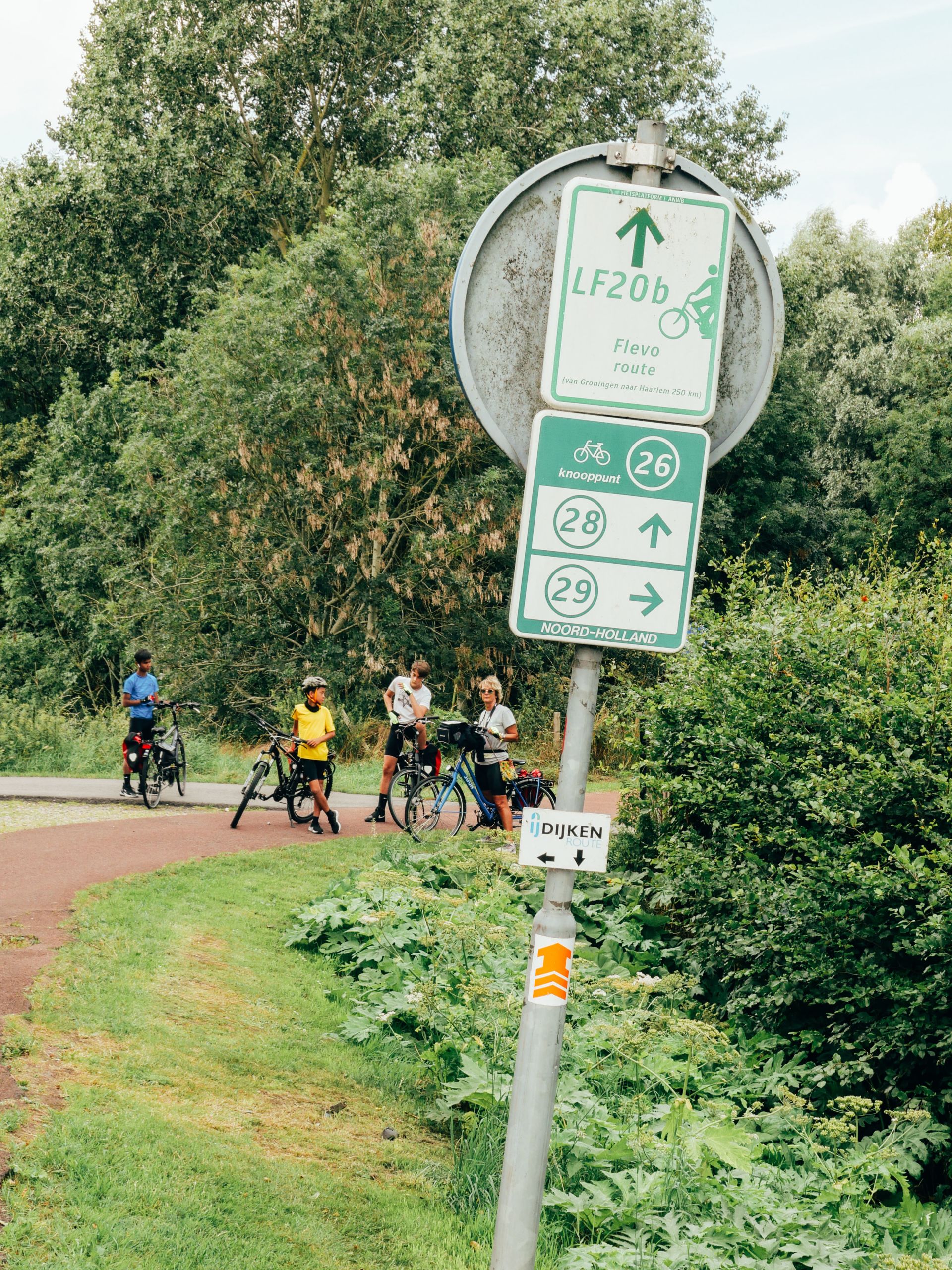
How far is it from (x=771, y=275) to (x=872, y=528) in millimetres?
32147

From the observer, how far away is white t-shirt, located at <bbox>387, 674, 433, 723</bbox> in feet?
46.5

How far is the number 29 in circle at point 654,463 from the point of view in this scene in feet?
9.30

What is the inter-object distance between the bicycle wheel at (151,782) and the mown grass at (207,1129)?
7.87 meters

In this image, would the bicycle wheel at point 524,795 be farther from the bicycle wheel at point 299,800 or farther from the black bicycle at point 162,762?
the black bicycle at point 162,762

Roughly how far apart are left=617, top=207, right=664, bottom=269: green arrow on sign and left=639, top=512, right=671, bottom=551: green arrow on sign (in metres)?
0.58

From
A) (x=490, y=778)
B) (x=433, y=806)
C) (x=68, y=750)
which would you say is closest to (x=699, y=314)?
(x=490, y=778)

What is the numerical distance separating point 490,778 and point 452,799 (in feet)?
1.61

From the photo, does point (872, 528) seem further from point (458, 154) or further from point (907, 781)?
point (907, 781)

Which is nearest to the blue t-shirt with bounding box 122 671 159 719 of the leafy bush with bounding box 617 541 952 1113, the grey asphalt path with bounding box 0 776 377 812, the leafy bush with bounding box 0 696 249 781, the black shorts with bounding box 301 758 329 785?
the grey asphalt path with bounding box 0 776 377 812

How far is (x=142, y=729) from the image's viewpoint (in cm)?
1612

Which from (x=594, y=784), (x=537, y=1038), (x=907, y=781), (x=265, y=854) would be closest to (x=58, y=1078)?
(x=537, y=1038)

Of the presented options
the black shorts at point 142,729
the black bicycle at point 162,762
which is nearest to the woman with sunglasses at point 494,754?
the black bicycle at point 162,762

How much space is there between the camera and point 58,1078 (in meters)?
5.03

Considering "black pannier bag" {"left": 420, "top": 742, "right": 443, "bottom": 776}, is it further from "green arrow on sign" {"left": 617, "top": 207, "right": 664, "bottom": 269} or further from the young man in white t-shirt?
"green arrow on sign" {"left": 617, "top": 207, "right": 664, "bottom": 269}
